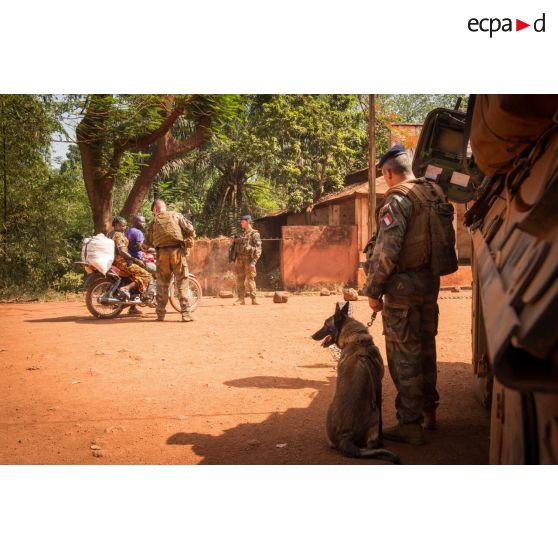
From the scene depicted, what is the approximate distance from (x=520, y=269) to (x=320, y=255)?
14.0 meters

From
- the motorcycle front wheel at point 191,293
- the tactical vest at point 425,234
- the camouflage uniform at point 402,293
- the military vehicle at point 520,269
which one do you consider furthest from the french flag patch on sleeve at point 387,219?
the motorcycle front wheel at point 191,293

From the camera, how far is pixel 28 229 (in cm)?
1023

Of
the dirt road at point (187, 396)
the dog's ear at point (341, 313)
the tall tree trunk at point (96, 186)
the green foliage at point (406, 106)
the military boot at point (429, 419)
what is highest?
the green foliage at point (406, 106)

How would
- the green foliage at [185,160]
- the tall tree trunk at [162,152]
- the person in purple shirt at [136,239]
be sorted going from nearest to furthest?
the person in purple shirt at [136,239] < the green foliage at [185,160] < the tall tree trunk at [162,152]

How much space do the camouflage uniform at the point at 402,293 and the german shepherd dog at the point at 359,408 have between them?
0.17 metres

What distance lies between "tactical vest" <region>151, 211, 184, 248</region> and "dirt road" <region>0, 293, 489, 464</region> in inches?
51.2

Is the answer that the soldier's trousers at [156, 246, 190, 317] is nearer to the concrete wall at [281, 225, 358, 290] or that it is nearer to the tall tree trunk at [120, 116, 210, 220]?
the tall tree trunk at [120, 116, 210, 220]

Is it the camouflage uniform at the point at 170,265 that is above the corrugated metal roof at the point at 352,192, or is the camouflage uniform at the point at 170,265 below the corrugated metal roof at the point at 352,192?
below

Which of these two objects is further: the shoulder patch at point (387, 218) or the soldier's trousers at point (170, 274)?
the soldier's trousers at point (170, 274)

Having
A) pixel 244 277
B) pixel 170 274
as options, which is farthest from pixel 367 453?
pixel 244 277

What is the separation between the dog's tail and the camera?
3.19m

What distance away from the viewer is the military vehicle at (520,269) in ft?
4.68

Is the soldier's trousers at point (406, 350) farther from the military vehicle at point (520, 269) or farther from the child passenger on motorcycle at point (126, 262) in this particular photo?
the child passenger on motorcycle at point (126, 262)
